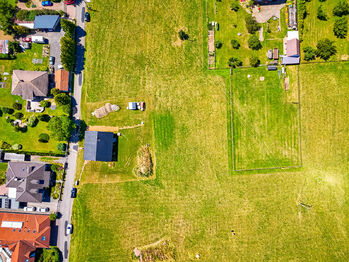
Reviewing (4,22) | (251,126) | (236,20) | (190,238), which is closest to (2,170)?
(4,22)

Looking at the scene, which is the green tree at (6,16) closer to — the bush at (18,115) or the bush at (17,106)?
the bush at (17,106)

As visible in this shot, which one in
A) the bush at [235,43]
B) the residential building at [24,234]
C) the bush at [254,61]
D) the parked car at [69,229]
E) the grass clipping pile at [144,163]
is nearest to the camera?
the residential building at [24,234]

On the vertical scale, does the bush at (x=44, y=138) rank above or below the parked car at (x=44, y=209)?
above

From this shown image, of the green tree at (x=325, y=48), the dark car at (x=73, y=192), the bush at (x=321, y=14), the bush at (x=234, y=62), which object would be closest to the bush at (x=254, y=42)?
the bush at (x=234, y=62)

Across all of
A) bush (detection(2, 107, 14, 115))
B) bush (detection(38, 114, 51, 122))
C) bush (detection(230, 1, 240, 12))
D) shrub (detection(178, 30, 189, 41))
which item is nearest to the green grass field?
bush (detection(230, 1, 240, 12))

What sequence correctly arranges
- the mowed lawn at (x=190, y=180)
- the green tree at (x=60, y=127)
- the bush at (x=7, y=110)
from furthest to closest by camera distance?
the bush at (x=7, y=110) → the mowed lawn at (x=190, y=180) → the green tree at (x=60, y=127)

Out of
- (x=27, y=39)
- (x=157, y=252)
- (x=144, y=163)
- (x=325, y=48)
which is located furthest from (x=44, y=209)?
(x=325, y=48)

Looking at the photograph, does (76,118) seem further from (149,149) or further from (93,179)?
(149,149)
